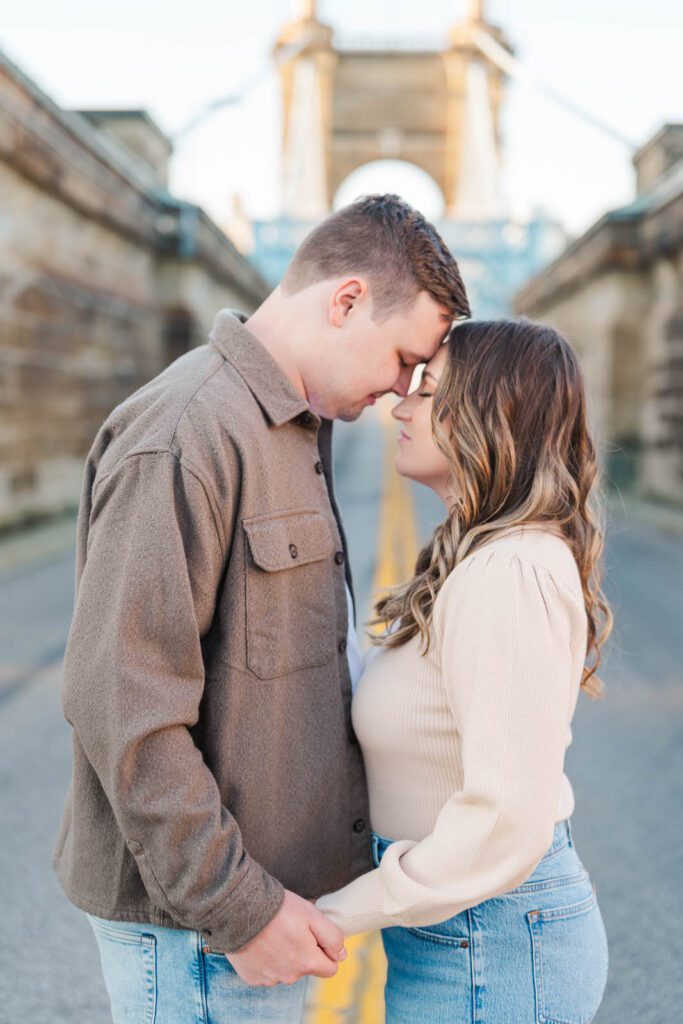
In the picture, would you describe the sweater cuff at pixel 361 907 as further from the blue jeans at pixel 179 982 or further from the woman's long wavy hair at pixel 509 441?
the woman's long wavy hair at pixel 509 441

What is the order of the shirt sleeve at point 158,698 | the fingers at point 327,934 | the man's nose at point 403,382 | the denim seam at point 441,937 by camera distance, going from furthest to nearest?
the man's nose at point 403,382, the denim seam at point 441,937, the fingers at point 327,934, the shirt sleeve at point 158,698

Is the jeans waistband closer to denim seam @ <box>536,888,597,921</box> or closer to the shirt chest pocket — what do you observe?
denim seam @ <box>536,888,597,921</box>

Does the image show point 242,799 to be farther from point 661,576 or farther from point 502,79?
point 502,79

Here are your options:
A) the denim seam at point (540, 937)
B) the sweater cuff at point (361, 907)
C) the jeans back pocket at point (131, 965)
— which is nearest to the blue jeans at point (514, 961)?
the denim seam at point (540, 937)

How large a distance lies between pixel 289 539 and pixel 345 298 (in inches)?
19.2

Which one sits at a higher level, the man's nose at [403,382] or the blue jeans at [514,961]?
the man's nose at [403,382]

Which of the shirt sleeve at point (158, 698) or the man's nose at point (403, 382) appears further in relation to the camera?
the man's nose at point (403, 382)

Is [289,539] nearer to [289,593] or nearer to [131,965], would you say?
[289,593]

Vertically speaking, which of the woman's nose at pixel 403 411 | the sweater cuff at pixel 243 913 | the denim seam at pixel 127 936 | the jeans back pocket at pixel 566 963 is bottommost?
the jeans back pocket at pixel 566 963

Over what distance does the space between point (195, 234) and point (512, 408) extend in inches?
571

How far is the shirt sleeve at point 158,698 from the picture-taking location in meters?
1.48

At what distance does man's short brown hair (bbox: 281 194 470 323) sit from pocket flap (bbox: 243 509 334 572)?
42 centimetres

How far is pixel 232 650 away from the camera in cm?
162

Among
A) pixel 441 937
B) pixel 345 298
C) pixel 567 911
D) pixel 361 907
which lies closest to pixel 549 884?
pixel 567 911
